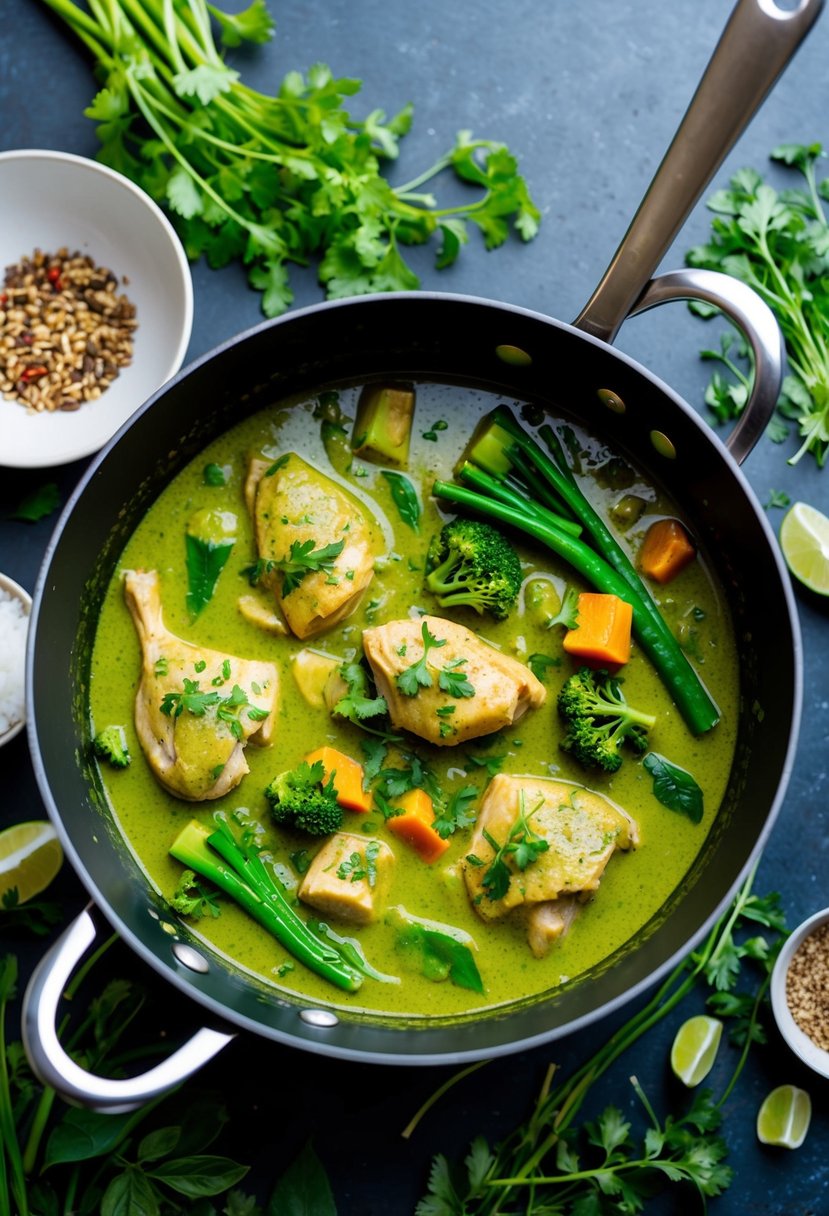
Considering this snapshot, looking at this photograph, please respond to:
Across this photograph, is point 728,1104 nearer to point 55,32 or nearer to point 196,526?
point 196,526

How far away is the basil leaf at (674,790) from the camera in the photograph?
10.6 feet

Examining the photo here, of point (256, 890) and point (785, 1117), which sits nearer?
point (256, 890)

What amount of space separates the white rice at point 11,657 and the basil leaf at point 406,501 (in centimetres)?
118

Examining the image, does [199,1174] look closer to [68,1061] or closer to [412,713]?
[68,1061]

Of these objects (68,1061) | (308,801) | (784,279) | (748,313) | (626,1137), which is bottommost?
(626,1137)

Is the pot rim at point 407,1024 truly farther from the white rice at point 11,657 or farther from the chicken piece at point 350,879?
the white rice at point 11,657

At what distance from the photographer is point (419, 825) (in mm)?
3125

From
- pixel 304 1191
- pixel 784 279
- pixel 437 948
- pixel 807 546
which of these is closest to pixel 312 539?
pixel 437 948

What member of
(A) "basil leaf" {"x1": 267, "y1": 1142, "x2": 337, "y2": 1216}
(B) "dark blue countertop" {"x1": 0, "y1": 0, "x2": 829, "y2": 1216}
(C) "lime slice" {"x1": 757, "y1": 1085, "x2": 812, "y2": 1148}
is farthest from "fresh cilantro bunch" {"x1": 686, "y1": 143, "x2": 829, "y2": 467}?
(A) "basil leaf" {"x1": 267, "y1": 1142, "x2": 337, "y2": 1216}

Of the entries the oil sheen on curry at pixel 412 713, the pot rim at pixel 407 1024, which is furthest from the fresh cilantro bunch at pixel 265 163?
the oil sheen on curry at pixel 412 713

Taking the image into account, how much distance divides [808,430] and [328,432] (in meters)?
1.51

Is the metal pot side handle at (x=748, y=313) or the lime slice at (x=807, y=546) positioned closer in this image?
the metal pot side handle at (x=748, y=313)

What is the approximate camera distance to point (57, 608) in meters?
3.11

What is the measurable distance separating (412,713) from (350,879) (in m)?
0.49
